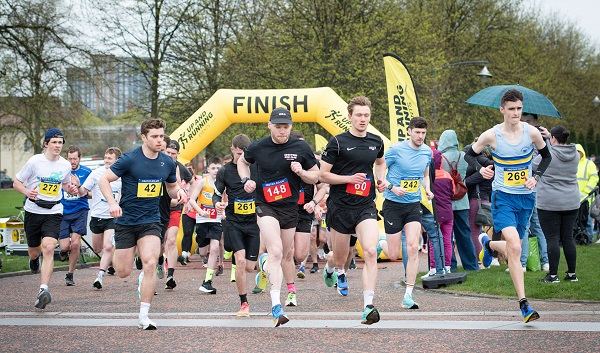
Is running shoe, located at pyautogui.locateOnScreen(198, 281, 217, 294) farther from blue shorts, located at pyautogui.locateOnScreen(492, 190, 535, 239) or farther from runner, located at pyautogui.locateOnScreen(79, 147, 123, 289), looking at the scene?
blue shorts, located at pyautogui.locateOnScreen(492, 190, 535, 239)

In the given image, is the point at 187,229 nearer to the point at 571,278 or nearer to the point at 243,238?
the point at 243,238

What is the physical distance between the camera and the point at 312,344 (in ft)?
24.5

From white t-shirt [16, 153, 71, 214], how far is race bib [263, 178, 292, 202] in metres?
3.38

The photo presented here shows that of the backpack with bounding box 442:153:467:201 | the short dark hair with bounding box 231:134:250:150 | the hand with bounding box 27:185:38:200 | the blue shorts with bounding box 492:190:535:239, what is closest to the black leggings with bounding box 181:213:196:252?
the backpack with bounding box 442:153:467:201

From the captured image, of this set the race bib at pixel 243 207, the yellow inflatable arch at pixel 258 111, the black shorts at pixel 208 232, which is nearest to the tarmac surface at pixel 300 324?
the race bib at pixel 243 207

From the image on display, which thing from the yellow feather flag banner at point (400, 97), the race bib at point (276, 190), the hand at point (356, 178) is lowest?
the race bib at point (276, 190)

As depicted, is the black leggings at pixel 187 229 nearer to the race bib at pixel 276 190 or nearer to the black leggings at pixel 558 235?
the black leggings at pixel 558 235

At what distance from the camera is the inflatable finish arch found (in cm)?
1925

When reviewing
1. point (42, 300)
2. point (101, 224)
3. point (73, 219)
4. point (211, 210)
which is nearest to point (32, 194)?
point (42, 300)

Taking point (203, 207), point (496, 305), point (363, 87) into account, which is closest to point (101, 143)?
point (363, 87)

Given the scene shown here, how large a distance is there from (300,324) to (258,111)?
1144 cm

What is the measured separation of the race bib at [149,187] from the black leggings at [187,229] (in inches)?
333

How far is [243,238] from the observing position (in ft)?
35.0

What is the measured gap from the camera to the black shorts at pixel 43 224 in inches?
435
